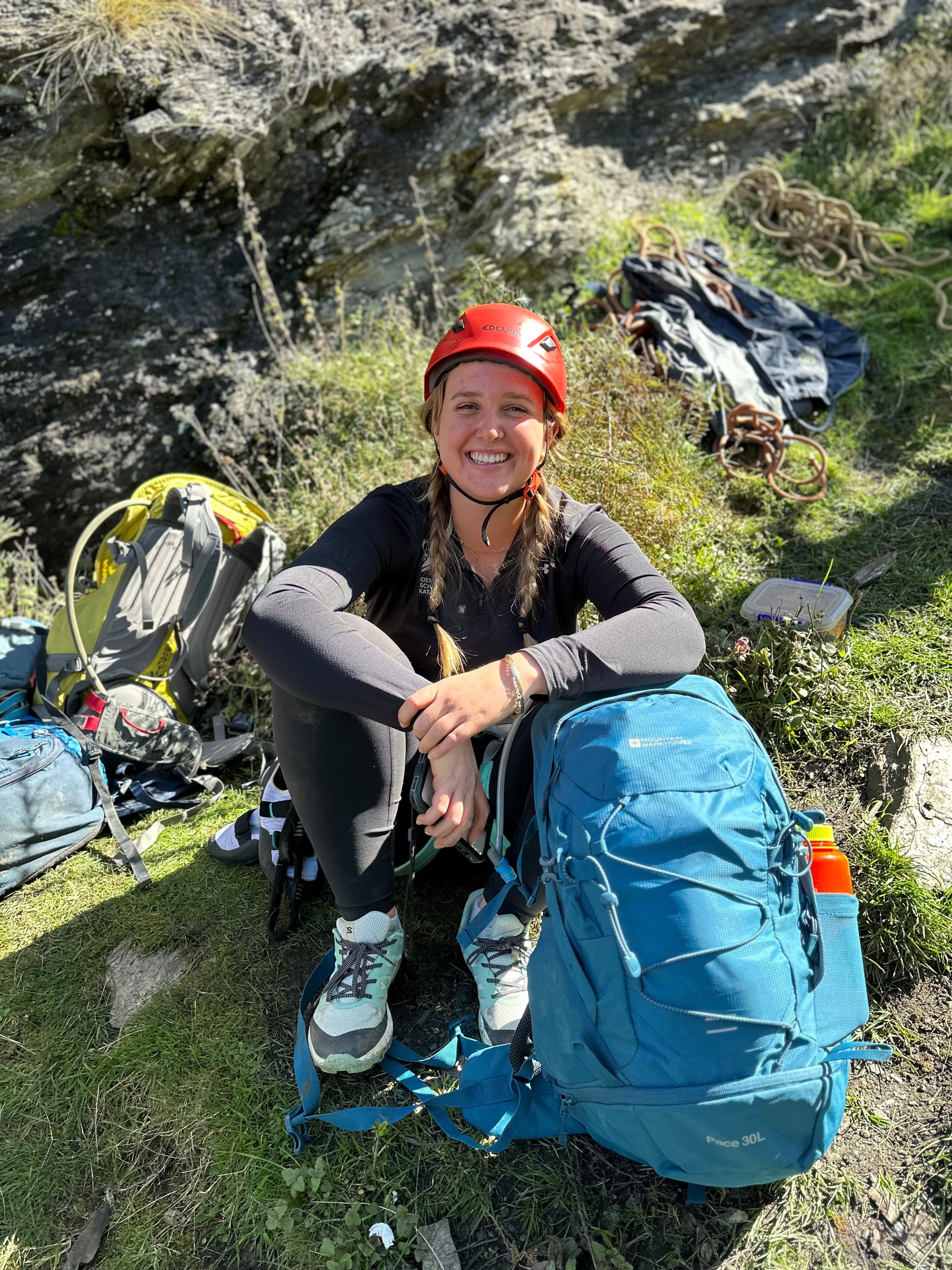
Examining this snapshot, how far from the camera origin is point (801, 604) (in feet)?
11.0

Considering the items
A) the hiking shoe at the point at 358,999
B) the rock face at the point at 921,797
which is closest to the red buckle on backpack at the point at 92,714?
the hiking shoe at the point at 358,999

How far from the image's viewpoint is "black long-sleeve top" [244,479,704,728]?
2.11 metres

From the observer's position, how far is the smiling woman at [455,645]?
2115mm

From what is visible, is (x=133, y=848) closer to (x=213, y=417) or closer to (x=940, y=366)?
(x=213, y=417)

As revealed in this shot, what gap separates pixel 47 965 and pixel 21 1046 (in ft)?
0.99

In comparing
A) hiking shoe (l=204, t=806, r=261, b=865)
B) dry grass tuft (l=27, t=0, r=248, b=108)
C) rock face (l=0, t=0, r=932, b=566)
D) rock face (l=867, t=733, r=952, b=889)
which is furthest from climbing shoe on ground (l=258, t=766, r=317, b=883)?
dry grass tuft (l=27, t=0, r=248, b=108)

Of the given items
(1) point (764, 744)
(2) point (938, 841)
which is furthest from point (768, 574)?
(2) point (938, 841)

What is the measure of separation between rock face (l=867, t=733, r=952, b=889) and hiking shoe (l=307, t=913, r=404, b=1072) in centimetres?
154

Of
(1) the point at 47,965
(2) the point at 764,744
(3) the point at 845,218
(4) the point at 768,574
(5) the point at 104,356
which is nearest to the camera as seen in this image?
(1) the point at 47,965

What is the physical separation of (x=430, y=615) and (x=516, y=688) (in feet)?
1.82

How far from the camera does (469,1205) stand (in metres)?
2.09

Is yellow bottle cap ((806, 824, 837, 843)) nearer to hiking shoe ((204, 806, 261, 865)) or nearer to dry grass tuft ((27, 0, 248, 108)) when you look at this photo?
hiking shoe ((204, 806, 261, 865))

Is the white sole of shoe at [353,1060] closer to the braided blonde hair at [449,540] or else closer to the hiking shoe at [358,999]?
the hiking shoe at [358,999]

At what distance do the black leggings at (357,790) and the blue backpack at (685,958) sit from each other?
1.06 ft
